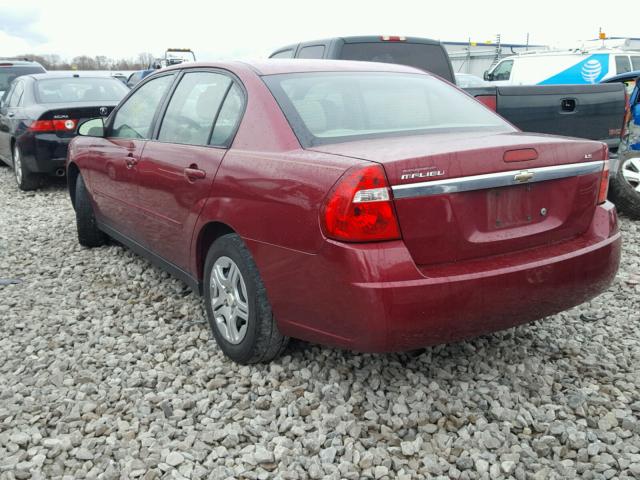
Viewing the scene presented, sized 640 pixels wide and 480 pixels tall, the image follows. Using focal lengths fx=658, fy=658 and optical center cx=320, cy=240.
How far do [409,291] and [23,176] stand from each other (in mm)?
7602

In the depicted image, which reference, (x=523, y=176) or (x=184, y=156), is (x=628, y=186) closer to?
(x=523, y=176)

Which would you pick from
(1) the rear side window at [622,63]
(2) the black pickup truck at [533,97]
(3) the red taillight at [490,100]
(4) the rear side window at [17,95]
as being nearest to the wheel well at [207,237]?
(2) the black pickup truck at [533,97]

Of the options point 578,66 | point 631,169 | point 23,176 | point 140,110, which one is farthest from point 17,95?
point 578,66

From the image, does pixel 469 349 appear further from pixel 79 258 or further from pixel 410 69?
pixel 79 258

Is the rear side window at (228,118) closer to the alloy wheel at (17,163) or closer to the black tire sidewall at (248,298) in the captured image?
the black tire sidewall at (248,298)

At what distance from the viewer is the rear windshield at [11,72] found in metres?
14.7

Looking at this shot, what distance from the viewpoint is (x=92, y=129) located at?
16.0ft

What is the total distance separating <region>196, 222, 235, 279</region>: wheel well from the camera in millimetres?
3324

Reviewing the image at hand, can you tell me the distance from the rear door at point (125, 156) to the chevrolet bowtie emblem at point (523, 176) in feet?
7.98

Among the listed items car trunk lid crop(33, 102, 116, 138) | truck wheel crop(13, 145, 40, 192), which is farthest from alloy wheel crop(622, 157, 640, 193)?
truck wheel crop(13, 145, 40, 192)

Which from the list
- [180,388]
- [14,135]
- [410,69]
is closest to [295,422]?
[180,388]

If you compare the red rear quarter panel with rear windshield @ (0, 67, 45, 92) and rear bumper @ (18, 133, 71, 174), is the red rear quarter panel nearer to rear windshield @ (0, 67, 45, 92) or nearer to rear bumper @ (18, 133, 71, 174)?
rear bumper @ (18, 133, 71, 174)

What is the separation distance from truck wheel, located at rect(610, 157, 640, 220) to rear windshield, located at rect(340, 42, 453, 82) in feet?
7.24

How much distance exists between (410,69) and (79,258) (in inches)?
125
